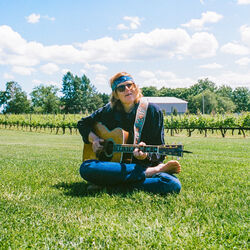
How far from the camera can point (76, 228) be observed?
97.1 inches

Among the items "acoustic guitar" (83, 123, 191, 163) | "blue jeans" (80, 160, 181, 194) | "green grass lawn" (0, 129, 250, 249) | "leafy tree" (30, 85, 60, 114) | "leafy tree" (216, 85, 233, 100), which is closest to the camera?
"green grass lawn" (0, 129, 250, 249)

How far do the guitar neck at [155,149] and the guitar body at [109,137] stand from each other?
7 centimetres

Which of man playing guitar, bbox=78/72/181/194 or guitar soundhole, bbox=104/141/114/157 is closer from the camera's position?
man playing guitar, bbox=78/72/181/194

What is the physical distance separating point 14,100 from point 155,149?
275 feet

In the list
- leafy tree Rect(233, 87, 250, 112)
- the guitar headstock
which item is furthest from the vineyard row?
leafy tree Rect(233, 87, 250, 112)

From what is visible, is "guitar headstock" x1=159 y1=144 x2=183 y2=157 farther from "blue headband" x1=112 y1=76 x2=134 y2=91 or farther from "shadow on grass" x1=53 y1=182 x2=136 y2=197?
"blue headband" x1=112 y1=76 x2=134 y2=91

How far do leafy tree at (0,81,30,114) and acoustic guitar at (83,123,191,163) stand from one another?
78.8 meters

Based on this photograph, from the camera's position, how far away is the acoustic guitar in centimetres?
307

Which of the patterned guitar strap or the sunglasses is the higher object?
the sunglasses

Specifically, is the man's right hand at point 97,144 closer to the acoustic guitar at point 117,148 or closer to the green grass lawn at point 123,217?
the acoustic guitar at point 117,148

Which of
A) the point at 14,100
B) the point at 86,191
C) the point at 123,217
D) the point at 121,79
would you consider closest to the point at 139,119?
the point at 121,79

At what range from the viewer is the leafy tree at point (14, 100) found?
78.9 metres

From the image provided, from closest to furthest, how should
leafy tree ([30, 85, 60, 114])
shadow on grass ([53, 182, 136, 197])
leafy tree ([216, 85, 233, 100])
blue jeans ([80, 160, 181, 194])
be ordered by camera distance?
blue jeans ([80, 160, 181, 194]) < shadow on grass ([53, 182, 136, 197]) < leafy tree ([30, 85, 60, 114]) < leafy tree ([216, 85, 233, 100])

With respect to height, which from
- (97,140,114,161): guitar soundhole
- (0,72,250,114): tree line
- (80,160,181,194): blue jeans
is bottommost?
(80,160,181,194): blue jeans
